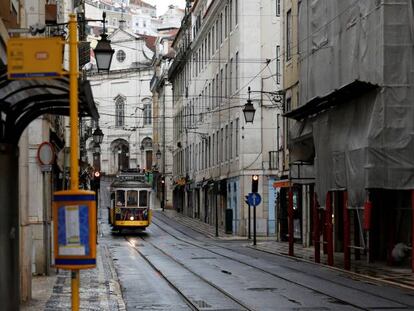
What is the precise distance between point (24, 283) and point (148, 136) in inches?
4174

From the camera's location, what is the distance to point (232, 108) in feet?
187

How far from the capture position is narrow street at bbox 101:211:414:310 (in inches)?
679

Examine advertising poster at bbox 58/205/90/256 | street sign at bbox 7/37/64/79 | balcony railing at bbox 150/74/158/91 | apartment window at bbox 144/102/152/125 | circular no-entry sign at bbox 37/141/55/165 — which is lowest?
advertising poster at bbox 58/205/90/256

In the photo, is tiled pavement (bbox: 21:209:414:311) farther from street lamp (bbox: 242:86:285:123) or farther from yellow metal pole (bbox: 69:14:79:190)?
yellow metal pole (bbox: 69:14:79:190)

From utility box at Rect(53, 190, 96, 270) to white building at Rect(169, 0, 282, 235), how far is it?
39896 mm

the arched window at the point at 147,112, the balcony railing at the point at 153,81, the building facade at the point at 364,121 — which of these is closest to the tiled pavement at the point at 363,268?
Result: the building facade at the point at 364,121

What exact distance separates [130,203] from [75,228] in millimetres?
42845

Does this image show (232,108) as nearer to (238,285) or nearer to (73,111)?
(238,285)

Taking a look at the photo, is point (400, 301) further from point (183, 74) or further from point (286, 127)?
point (183, 74)

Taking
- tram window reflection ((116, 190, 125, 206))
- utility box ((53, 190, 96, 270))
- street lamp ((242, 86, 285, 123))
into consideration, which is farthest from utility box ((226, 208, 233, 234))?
utility box ((53, 190, 96, 270))

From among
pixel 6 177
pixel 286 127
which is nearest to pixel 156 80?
pixel 286 127

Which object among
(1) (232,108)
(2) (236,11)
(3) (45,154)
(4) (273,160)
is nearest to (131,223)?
(4) (273,160)

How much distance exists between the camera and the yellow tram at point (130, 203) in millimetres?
51562

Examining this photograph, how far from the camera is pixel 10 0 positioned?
14.5m
